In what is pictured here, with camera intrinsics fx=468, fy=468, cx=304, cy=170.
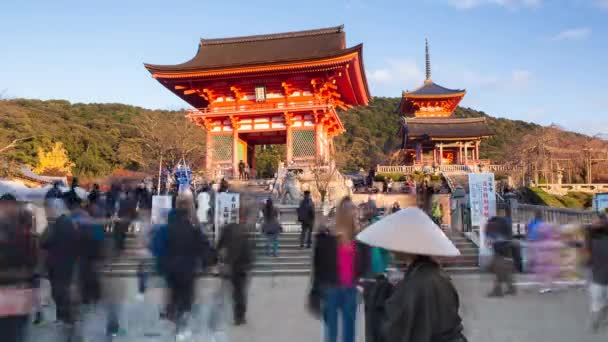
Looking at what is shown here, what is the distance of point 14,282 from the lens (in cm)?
356

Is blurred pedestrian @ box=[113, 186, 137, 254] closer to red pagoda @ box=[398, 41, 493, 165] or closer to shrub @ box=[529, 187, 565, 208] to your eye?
shrub @ box=[529, 187, 565, 208]

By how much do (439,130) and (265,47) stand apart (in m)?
14.7

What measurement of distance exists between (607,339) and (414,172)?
2503 cm

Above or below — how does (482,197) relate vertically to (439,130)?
below

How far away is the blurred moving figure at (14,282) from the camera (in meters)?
3.47

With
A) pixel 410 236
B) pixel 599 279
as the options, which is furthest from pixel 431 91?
pixel 410 236

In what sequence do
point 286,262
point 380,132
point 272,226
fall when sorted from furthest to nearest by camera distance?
point 380,132 → point 272,226 → point 286,262

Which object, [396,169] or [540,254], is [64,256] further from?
[396,169]

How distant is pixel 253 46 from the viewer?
31.1 m

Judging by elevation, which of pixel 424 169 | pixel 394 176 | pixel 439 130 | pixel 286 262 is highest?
pixel 439 130

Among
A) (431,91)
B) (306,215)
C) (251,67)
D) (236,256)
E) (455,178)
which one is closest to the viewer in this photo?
(236,256)

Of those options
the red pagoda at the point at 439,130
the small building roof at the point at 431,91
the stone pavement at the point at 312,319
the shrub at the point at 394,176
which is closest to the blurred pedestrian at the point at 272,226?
the stone pavement at the point at 312,319

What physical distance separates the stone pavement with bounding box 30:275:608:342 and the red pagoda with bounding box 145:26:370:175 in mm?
16775

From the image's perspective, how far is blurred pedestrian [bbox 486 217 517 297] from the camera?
838 cm
